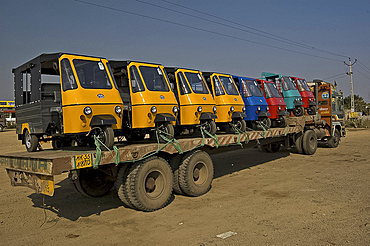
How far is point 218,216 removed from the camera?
6.19 m

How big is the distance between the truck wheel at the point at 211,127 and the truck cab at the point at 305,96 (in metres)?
7.69

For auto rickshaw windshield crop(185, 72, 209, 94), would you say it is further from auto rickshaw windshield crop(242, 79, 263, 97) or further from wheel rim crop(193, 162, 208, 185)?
auto rickshaw windshield crop(242, 79, 263, 97)

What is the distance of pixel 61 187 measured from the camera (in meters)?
9.17

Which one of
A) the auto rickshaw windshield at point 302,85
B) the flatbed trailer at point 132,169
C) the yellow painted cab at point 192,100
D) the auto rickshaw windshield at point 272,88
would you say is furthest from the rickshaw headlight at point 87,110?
the auto rickshaw windshield at point 302,85

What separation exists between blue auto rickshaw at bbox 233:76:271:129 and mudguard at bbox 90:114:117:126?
226 inches

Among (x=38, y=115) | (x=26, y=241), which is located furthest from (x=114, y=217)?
(x=38, y=115)

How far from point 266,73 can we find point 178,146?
833 cm

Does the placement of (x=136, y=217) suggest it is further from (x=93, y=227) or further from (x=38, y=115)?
(x=38, y=115)

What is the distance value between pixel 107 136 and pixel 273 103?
7.97 meters

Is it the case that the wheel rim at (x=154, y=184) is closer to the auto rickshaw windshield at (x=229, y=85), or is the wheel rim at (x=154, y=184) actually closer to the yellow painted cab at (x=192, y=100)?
the yellow painted cab at (x=192, y=100)

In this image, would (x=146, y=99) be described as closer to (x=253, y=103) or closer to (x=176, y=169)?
(x=176, y=169)

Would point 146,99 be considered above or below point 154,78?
below

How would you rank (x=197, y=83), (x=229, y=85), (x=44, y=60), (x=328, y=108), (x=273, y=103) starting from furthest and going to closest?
(x=328, y=108) → (x=273, y=103) → (x=229, y=85) → (x=197, y=83) → (x=44, y=60)

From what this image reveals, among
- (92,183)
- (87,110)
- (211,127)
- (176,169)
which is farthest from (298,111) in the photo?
(87,110)
